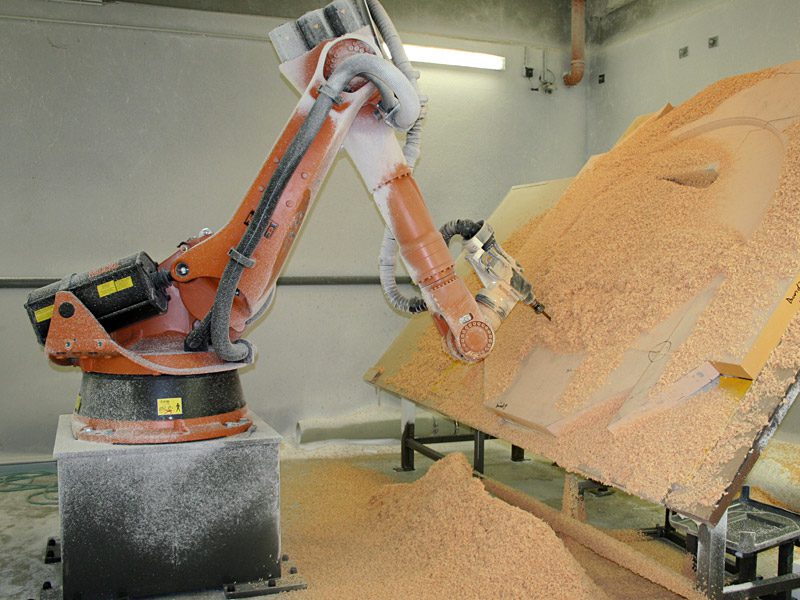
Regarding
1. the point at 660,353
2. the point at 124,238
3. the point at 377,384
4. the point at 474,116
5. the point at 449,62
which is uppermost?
the point at 449,62

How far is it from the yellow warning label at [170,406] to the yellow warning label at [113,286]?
0.41 m

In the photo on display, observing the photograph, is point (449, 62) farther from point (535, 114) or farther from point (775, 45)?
point (775, 45)

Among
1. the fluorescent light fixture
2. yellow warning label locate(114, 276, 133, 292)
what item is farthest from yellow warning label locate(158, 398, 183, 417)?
the fluorescent light fixture

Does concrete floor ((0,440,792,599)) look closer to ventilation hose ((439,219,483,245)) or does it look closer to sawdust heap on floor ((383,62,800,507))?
sawdust heap on floor ((383,62,800,507))

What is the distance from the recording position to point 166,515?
2.62 meters

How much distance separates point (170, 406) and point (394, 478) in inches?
71.5

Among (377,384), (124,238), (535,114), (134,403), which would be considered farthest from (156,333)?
(535,114)

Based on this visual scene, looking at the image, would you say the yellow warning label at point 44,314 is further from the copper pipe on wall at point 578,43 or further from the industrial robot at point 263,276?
the copper pipe on wall at point 578,43

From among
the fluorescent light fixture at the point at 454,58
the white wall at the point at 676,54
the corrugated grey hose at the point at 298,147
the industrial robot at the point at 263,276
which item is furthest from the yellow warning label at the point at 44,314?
the white wall at the point at 676,54

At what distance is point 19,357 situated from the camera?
4.53m

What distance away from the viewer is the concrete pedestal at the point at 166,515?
2.53 m

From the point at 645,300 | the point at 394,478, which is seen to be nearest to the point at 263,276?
the point at 645,300

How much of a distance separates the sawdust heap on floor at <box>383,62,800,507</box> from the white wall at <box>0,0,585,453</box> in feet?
4.38

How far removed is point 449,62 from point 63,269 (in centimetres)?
283
